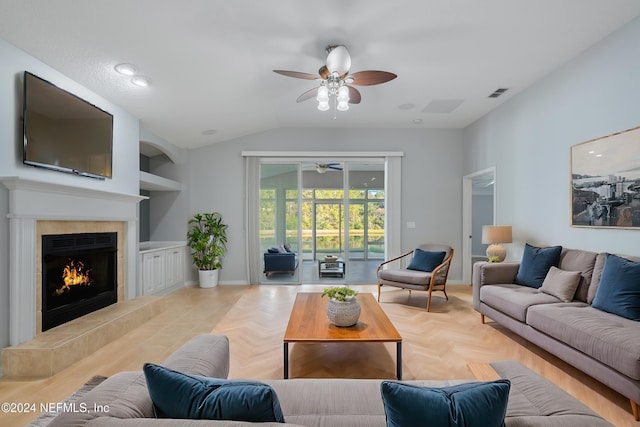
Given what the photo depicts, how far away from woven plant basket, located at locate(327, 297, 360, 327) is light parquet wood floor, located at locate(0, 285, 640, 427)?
15.0 inches

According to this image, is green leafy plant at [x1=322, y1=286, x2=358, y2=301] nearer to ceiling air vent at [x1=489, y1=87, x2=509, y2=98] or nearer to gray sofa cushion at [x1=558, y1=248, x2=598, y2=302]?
gray sofa cushion at [x1=558, y1=248, x2=598, y2=302]

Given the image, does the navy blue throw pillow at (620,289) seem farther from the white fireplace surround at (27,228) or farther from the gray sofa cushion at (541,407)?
the white fireplace surround at (27,228)

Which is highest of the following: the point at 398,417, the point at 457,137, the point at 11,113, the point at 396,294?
the point at 457,137

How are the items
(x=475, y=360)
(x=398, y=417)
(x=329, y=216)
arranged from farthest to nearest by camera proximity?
(x=329, y=216) < (x=475, y=360) < (x=398, y=417)

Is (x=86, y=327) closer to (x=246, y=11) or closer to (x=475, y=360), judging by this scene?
(x=246, y=11)

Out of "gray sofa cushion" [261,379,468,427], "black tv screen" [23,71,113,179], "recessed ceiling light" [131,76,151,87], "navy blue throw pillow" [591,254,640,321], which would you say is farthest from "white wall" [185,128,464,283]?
"gray sofa cushion" [261,379,468,427]

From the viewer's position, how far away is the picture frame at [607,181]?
2.86 metres

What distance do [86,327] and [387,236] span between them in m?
4.73

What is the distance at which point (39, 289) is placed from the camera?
2.92m

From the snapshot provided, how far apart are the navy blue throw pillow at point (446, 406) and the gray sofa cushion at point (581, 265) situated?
2.82 meters

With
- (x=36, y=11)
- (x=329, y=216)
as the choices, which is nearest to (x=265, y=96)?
(x=36, y=11)

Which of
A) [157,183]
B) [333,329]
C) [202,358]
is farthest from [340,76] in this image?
[157,183]

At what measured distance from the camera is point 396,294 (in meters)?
5.43

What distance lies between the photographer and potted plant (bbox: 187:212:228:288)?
5945mm
